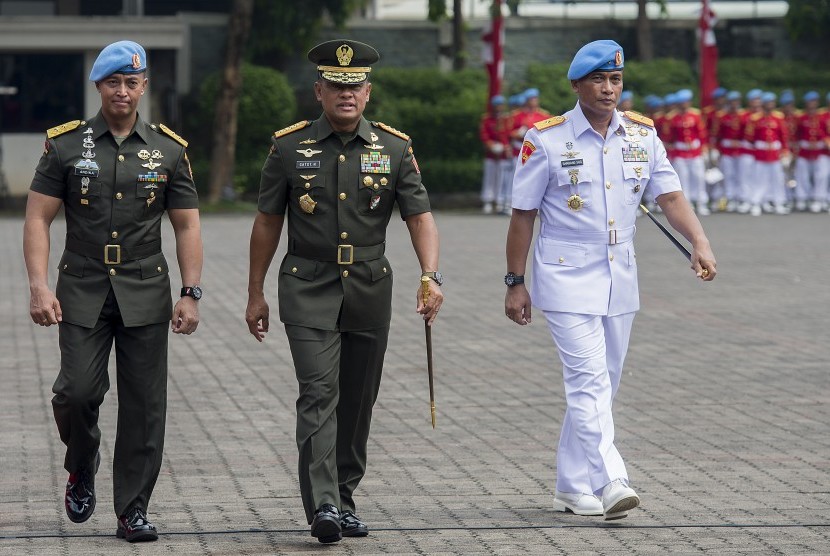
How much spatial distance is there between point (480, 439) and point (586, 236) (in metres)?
1.99

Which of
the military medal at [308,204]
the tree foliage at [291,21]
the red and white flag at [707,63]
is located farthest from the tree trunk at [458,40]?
the military medal at [308,204]

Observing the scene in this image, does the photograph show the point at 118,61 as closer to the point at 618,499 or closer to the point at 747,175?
the point at 618,499

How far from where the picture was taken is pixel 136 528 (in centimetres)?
611

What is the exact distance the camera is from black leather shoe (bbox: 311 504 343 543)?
5.91 m

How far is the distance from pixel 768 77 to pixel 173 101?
11414 mm

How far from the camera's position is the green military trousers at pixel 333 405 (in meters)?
6.02

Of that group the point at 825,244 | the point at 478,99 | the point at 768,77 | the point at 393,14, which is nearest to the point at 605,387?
the point at 825,244

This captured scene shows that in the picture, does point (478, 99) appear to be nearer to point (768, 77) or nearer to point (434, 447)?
point (768, 77)

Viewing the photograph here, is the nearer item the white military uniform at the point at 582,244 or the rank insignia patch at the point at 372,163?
the rank insignia patch at the point at 372,163

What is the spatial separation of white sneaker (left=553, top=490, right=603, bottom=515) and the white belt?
101 cm

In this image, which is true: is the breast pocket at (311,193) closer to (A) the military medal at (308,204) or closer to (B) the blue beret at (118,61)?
(A) the military medal at (308,204)

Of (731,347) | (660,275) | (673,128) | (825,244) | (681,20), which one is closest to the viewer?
(731,347)

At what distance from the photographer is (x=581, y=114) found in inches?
265

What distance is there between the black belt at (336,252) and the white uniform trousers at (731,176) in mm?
21556
